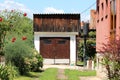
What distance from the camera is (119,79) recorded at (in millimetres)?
15141

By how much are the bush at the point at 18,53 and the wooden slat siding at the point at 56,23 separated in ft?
50.9

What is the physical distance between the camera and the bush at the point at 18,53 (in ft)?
76.4

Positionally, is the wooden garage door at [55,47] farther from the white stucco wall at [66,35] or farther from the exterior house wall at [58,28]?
the white stucco wall at [66,35]

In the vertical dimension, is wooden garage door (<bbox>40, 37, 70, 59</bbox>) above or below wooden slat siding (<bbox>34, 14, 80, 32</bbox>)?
below

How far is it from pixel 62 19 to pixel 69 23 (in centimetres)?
82

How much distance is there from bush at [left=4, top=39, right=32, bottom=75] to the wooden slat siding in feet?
50.9

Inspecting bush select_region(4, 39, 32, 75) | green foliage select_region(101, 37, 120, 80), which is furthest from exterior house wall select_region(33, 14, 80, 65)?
green foliage select_region(101, 37, 120, 80)

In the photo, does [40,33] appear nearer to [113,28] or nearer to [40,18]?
[40,18]

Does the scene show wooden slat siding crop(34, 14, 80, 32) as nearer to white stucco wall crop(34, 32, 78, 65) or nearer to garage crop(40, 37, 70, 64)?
white stucco wall crop(34, 32, 78, 65)

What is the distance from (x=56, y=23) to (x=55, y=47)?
238cm

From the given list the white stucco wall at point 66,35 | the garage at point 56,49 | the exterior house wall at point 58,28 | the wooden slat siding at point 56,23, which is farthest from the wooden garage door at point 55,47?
the wooden slat siding at point 56,23

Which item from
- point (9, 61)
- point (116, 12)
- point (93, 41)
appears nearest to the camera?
point (116, 12)

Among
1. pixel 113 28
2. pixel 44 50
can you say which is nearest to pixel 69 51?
pixel 44 50

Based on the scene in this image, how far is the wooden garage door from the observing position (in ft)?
132
